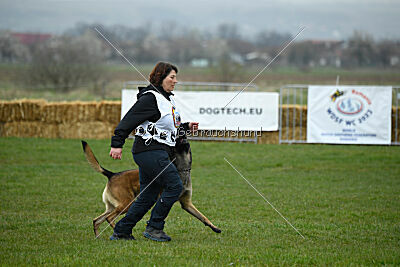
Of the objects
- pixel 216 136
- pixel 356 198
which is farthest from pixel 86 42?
pixel 356 198

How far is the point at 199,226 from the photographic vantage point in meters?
7.27

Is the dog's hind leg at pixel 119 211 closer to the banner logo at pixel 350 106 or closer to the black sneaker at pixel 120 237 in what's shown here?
the black sneaker at pixel 120 237

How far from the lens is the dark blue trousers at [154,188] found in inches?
226

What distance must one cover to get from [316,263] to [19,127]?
15103mm

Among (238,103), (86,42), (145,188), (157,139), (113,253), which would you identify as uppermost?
(86,42)

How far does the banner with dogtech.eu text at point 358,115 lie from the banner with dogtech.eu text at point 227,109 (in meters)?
1.86

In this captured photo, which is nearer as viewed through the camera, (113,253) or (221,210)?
(113,253)

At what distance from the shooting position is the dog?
632 centimetres

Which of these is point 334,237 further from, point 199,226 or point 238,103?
point 238,103

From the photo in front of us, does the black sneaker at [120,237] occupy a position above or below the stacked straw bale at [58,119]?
below

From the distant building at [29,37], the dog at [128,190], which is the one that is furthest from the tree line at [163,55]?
the dog at [128,190]

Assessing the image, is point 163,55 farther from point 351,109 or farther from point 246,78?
point 351,109

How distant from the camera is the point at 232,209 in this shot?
28.4 ft

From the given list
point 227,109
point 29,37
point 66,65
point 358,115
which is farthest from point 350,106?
point 29,37
